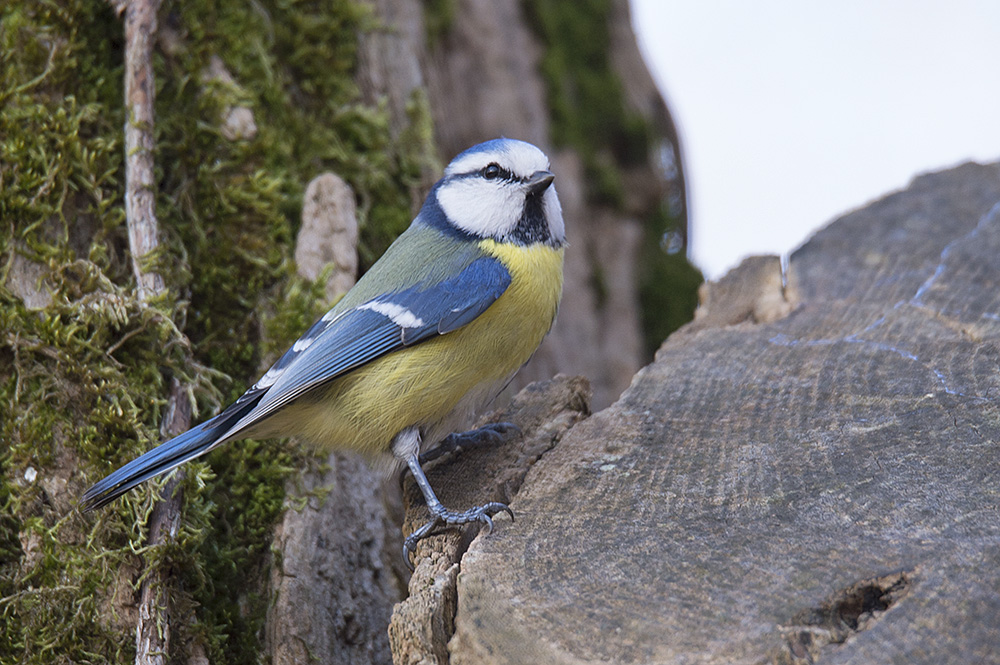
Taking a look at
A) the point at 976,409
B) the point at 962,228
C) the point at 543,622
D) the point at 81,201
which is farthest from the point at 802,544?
the point at 81,201

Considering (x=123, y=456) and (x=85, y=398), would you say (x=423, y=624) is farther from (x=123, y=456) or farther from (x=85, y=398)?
(x=85, y=398)

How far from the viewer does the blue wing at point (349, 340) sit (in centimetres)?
191

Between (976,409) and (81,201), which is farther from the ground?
(81,201)

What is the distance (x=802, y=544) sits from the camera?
51.2 inches

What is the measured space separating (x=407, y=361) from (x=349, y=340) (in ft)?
0.53

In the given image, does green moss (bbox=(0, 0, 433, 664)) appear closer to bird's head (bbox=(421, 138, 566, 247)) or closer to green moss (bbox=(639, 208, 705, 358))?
bird's head (bbox=(421, 138, 566, 247))

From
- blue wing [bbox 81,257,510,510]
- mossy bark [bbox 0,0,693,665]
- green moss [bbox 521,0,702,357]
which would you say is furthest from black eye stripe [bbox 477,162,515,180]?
green moss [bbox 521,0,702,357]

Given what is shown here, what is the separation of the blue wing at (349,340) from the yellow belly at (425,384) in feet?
0.12

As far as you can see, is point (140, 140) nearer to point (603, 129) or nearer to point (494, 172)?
point (494, 172)

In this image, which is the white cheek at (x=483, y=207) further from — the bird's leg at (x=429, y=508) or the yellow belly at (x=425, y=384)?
the bird's leg at (x=429, y=508)

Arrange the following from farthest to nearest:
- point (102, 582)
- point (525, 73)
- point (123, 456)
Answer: point (525, 73)
point (123, 456)
point (102, 582)

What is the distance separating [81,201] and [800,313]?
206cm

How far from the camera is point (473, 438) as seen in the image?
211cm

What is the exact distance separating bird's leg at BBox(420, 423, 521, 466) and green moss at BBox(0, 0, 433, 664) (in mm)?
410
